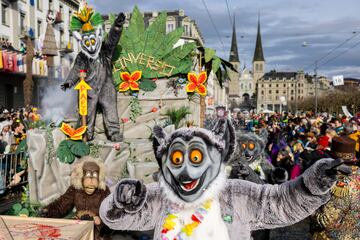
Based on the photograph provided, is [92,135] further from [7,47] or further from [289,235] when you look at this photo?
[7,47]

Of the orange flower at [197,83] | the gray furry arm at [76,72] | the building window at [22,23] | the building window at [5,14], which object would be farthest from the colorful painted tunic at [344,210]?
the building window at [22,23]

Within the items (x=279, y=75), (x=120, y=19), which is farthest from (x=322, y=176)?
(x=279, y=75)

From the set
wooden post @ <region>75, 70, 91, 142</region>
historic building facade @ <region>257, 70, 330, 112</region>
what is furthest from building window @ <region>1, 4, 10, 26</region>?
historic building facade @ <region>257, 70, 330, 112</region>

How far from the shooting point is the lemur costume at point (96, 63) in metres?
6.40

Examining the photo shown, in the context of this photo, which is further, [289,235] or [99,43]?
[99,43]

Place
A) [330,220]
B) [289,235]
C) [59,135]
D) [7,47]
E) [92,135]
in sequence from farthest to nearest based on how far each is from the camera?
[7,47] < [92,135] < [59,135] < [289,235] < [330,220]

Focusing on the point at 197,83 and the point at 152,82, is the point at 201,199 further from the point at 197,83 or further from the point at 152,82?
the point at 152,82

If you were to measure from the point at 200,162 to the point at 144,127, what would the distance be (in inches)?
224

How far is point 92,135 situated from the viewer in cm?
686

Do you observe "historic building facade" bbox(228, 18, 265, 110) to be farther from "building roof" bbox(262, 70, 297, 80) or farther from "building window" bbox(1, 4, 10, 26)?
"building window" bbox(1, 4, 10, 26)

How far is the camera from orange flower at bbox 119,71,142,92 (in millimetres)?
7797

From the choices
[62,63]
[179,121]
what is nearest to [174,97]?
[179,121]

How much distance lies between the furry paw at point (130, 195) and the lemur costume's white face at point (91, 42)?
4.41 meters

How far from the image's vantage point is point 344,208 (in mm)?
3102
